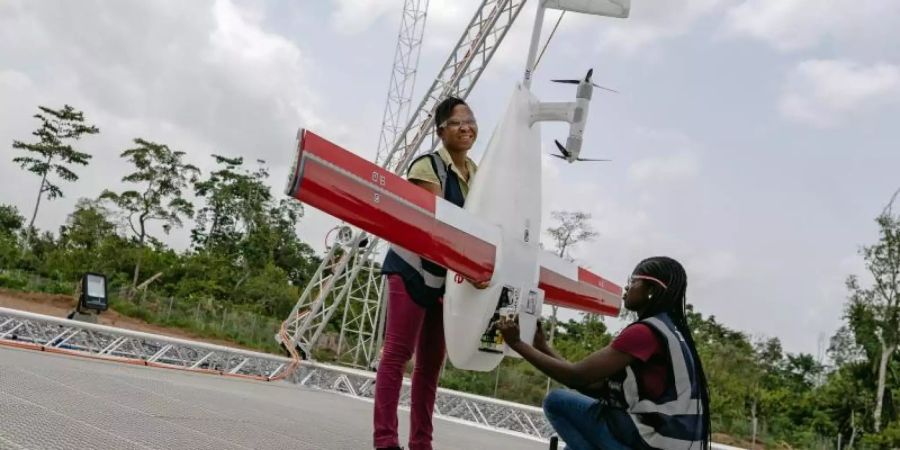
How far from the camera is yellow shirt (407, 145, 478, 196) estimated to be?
2.13m

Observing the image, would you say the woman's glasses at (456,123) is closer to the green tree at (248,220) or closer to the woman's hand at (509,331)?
the woman's hand at (509,331)

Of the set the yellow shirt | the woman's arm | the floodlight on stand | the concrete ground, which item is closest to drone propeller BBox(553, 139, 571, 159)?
the yellow shirt

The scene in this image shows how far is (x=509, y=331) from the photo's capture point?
6.14ft

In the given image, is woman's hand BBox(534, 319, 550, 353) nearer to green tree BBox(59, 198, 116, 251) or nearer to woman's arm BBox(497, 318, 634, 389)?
woman's arm BBox(497, 318, 634, 389)

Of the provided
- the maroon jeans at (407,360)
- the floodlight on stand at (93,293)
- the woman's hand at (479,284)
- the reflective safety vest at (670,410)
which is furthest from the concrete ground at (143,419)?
the floodlight on stand at (93,293)

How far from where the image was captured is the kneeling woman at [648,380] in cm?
160

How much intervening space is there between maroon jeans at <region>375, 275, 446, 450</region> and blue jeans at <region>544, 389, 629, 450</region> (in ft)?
1.29

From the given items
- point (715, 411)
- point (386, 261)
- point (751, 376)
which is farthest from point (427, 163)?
point (751, 376)

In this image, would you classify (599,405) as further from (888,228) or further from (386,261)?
(888,228)

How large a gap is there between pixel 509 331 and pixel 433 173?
22.0 inches

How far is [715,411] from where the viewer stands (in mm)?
15305

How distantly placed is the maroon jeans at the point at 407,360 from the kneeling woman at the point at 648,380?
41cm

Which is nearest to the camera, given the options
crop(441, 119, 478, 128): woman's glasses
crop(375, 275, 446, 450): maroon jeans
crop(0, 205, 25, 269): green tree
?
crop(375, 275, 446, 450): maroon jeans

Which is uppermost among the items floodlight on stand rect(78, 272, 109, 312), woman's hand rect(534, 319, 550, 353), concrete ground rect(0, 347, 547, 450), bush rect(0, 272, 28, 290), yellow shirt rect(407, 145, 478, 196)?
yellow shirt rect(407, 145, 478, 196)
